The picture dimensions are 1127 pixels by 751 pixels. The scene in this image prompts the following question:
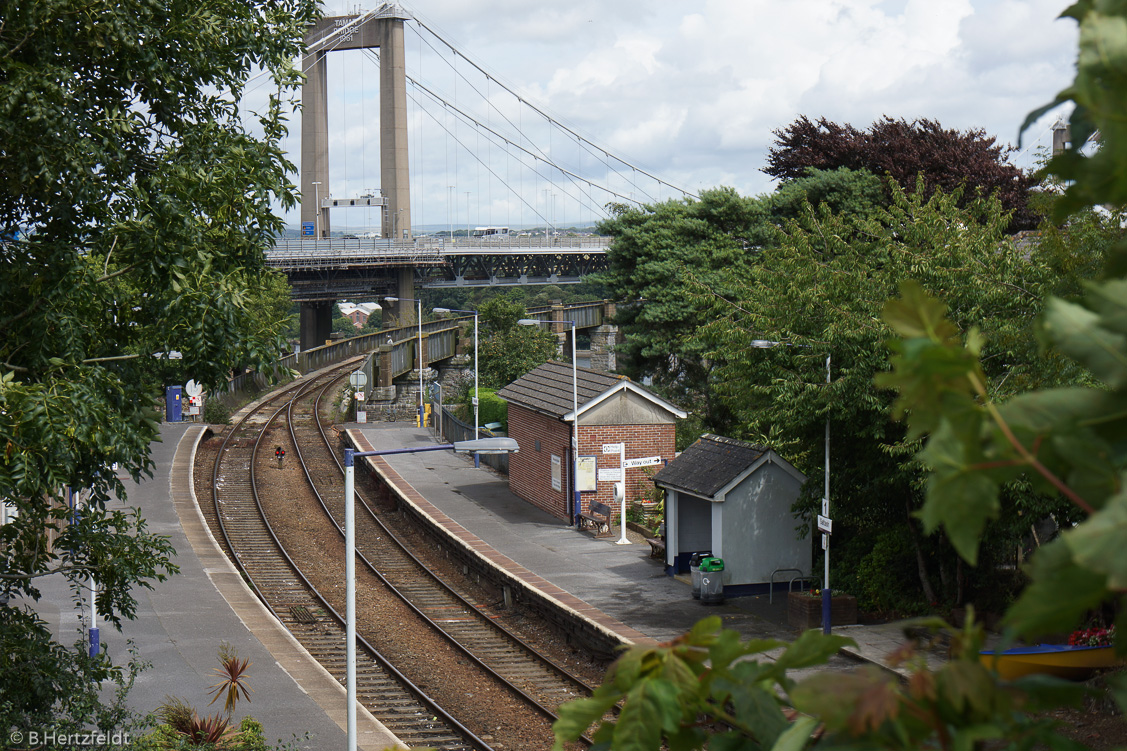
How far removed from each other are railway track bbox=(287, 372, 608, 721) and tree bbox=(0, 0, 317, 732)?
872 cm

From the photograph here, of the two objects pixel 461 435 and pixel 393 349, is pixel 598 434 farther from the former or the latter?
pixel 393 349

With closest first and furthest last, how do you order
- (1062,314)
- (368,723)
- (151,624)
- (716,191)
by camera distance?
(1062,314) → (368,723) → (151,624) → (716,191)

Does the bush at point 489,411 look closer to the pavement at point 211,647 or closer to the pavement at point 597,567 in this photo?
the pavement at point 597,567

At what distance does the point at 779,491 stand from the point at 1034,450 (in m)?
21.5

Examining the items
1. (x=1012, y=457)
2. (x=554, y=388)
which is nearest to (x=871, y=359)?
(x=554, y=388)

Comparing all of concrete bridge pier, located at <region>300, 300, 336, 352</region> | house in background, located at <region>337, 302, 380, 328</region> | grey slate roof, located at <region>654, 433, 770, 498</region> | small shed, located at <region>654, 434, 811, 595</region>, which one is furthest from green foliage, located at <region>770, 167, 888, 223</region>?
house in background, located at <region>337, 302, 380, 328</region>

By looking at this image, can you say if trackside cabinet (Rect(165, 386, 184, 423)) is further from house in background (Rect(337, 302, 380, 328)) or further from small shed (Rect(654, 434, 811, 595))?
house in background (Rect(337, 302, 380, 328))

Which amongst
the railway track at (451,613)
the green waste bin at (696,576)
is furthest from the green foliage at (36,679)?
the green waste bin at (696,576)

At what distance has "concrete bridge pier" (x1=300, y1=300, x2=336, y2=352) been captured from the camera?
90375 millimetres

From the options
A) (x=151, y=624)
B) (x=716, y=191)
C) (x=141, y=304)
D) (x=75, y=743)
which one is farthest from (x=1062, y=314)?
(x=716, y=191)

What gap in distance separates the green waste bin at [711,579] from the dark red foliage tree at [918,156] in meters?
18.2

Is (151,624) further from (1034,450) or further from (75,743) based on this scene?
(1034,450)

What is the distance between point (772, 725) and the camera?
90.3 inches

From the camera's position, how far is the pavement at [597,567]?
19688 millimetres
